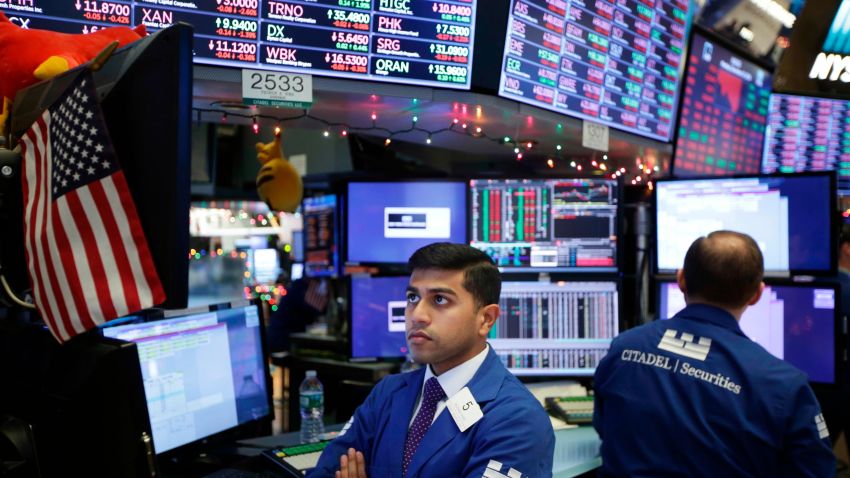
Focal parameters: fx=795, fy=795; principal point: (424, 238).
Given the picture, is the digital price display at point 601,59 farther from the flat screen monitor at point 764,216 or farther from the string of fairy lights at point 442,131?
the flat screen monitor at point 764,216

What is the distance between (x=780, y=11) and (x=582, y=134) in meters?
2.34

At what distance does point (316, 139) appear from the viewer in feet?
22.2

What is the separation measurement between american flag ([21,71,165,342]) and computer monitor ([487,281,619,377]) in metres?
2.35

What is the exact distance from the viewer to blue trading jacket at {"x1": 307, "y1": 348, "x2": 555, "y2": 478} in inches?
69.9

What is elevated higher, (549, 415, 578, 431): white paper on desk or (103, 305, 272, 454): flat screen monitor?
(103, 305, 272, 454): flat screen monitor

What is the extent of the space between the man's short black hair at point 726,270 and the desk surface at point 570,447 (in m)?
0.70

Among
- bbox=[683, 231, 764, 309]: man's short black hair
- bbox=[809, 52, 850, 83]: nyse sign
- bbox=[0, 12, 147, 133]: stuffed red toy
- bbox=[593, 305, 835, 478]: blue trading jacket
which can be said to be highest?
bbox=[809, 52, 850, 83]: nyse sign

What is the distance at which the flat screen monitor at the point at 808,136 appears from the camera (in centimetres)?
486

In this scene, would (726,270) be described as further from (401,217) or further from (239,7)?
(239,7)

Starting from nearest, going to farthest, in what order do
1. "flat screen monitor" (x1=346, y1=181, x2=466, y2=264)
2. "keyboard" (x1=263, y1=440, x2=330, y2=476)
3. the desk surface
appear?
"keyboard" (x1=263, y1=440, x2=330, y2=476), the desk surface, "flat screen monitor" (x1=346, y1=181, x2=466, y2=264)

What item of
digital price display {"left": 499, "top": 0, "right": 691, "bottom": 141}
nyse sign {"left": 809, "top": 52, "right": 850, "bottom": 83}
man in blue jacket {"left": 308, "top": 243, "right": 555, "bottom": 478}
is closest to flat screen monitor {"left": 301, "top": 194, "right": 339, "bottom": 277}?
digital price display {"left": 499, "top": 0, "right": 691, "bottom": 141}

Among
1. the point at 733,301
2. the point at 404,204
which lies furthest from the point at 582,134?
the point at 733,301

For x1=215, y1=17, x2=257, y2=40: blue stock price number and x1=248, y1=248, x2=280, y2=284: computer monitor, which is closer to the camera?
x1=215, y1=17, x2=257, y2=40: blue stock price number

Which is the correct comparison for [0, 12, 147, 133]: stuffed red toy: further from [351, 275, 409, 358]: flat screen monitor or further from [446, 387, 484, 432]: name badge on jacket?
[351, 275, 409, 358]: flat screen monitor
